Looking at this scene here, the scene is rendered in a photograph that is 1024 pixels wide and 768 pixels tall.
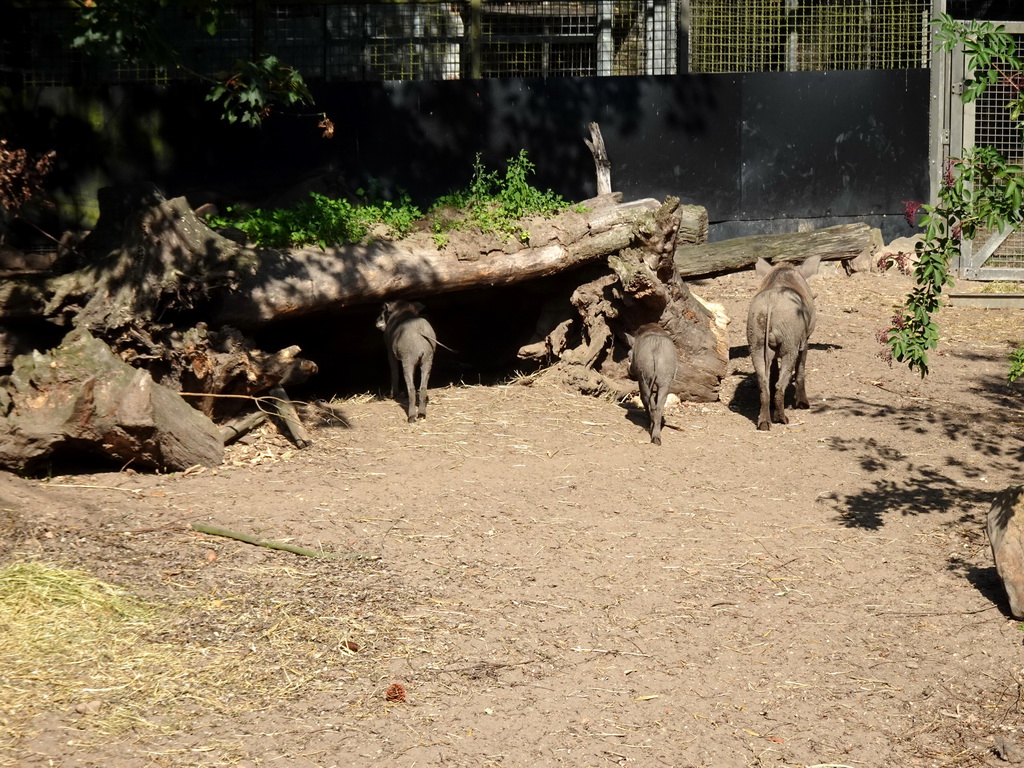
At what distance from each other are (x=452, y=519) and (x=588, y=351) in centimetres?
379

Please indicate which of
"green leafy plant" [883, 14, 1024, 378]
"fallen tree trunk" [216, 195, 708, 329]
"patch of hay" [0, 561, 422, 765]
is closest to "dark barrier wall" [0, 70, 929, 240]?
"fallen tree trunk" [216, 195, 708, 329]

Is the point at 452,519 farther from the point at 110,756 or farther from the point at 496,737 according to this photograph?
the point at 110,756

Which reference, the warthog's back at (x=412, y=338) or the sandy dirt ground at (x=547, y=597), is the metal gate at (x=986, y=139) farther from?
the warthog's back at (x=412, y=338)

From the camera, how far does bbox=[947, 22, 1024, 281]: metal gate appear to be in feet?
45.8

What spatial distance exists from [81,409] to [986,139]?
39.2ft

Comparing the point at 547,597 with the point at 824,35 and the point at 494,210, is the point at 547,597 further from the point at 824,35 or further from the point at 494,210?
the point at 824,35

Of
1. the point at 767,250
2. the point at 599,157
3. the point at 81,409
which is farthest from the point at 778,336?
the point at 81,409

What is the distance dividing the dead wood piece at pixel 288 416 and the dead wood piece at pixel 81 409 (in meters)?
1.16

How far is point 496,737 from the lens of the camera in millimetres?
4781

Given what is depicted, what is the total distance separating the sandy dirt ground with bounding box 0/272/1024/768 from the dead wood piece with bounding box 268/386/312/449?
0.11 m

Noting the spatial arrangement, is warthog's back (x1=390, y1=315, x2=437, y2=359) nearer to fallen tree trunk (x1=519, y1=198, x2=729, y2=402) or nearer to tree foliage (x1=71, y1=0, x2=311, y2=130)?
fallen tree trunk (x1=519, y1=198, x2=729, y2=402)

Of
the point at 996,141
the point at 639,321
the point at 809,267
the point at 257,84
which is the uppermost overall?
the point at 996,141

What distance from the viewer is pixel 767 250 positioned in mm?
11461

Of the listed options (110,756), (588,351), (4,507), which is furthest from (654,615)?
(588,351)
